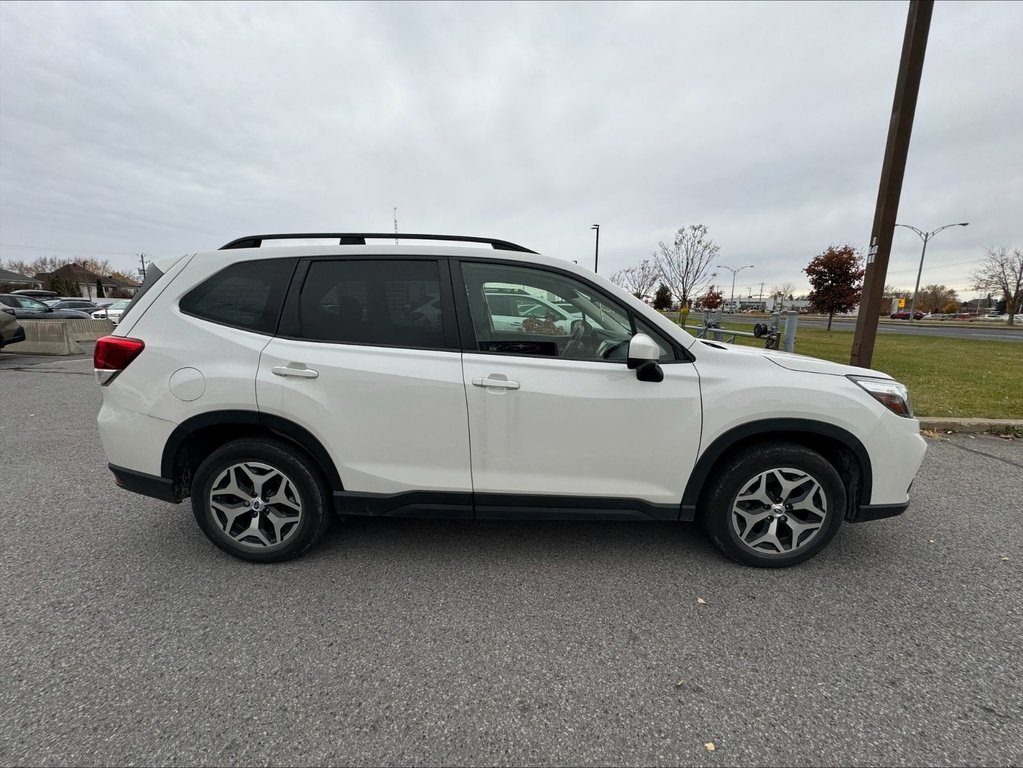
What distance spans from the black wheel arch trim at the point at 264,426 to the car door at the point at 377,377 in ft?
0.14

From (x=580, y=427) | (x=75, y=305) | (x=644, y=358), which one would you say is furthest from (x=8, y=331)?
(x=75, y=305)

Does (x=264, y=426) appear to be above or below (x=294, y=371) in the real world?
below

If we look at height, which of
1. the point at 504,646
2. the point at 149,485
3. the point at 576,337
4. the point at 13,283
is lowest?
the point at 504,646

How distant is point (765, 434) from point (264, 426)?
2.79 meters

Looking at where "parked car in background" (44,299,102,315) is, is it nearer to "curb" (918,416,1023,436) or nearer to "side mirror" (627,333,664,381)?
"side mirror" (627,333,664,381)

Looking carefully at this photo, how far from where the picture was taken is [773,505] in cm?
266

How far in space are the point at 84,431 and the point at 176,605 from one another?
13.7 feet

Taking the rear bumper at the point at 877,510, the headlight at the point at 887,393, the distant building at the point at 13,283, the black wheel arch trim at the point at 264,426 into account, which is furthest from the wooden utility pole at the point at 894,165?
the distant building at the point at 13,283

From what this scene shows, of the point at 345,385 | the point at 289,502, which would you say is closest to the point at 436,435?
the point at 345,385

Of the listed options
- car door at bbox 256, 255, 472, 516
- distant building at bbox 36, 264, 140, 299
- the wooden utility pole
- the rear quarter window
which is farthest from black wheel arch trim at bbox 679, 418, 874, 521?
distant building at bbox 36, 264, 140, 299

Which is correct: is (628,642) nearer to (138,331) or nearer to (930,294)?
(138,331)

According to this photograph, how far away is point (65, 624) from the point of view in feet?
7.28

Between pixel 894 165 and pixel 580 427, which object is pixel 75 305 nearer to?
pixel 580 427

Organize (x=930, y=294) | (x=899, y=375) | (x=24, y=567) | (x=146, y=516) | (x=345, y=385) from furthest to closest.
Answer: (x=930, y=294) → (x=899, y=375) → (x=146, y=516) → (x=24, y=567) → (x=345, y=385)
